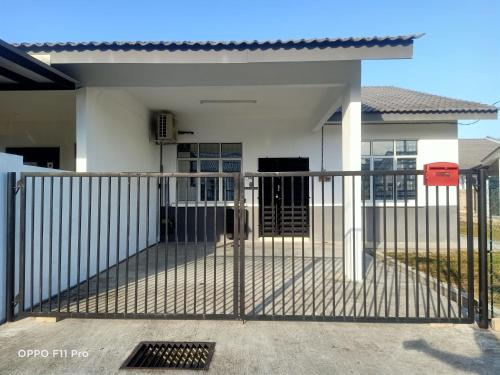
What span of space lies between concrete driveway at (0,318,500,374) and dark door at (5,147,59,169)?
5163mm

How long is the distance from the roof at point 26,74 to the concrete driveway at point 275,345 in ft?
9.87

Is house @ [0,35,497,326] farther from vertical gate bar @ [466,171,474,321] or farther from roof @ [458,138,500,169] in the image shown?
roof @ [458,138,500,169]

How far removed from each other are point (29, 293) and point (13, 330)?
608mm

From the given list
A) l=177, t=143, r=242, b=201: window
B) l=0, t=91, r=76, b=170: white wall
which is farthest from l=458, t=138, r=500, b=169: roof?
l=0, t=91, r=76, b=170: white wall

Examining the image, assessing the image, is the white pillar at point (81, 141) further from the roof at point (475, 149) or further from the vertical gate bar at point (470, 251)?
the roof at point (475, 149)

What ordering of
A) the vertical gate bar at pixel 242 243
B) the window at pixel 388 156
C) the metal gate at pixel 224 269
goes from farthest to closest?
the window at pixel 388 156
the vertical gate bar at pixel 242 243
the metal gate at pixel 224 269

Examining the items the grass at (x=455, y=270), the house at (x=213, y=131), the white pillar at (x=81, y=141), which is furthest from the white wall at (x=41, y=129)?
the grass at (x=455, y=270)

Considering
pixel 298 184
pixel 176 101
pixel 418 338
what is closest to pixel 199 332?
pixel 418 338

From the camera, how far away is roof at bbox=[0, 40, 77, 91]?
14.0ft

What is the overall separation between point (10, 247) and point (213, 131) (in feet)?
20.2

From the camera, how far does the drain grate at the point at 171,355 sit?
9.78 feet

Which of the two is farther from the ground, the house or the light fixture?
the light fixture

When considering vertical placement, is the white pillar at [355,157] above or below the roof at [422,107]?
below

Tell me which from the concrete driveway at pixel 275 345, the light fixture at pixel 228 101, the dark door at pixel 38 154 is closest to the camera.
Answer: the concrete driveway at pixel 275 345
